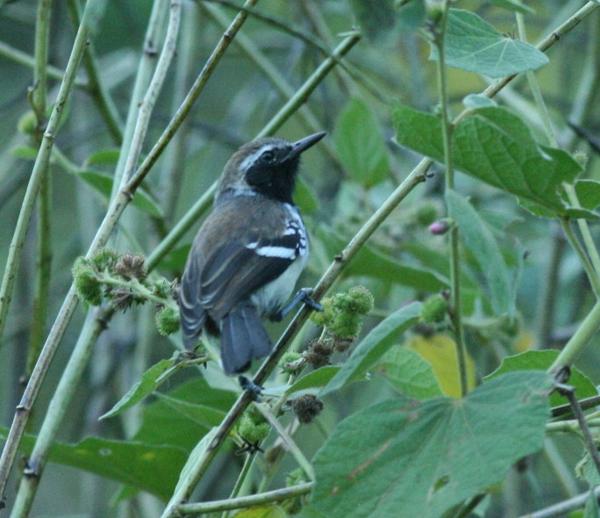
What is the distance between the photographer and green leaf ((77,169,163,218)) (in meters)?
2.98

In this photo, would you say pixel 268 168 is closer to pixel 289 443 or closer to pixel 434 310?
pixel 289 443

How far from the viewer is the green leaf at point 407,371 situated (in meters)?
2.22

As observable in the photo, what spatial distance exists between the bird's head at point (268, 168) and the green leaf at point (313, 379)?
213 cm

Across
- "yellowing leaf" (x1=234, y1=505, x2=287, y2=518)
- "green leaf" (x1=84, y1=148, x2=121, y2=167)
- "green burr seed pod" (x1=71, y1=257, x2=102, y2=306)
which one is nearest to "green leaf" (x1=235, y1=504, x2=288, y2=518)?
"yellowing leaf" (x1=234, y1=505, x2=287, y2=518)

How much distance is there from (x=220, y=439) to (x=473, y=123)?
0.69 meters

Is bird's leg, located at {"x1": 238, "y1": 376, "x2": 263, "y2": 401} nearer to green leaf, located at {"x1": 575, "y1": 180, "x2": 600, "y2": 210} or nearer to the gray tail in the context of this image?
the gray tail

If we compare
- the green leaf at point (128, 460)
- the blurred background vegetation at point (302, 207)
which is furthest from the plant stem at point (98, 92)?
the green leaf at point (128, 460)

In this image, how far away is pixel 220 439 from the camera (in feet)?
6.24

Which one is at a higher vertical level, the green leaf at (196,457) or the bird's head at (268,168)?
the bird's head at (268,168)

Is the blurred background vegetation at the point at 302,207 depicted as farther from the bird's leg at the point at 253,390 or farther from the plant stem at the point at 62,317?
the bird's leg at the point at 253,390

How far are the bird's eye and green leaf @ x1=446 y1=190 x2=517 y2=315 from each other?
8.46 ft

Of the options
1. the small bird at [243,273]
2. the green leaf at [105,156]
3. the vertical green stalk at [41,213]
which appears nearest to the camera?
the vertical green stalk at [41,213]

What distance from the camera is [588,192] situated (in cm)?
212

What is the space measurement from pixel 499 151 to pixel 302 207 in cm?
219
